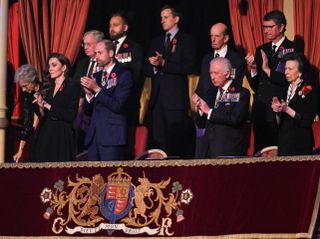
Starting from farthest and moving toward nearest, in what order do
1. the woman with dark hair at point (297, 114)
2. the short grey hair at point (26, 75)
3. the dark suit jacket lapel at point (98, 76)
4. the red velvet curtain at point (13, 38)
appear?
the red velvet curtain at point (13, 38) < the short grey hair at point (26, 75) < the dark suit jacket lapel at point (98, 76) < the woman with dark hair at point (297, 114)

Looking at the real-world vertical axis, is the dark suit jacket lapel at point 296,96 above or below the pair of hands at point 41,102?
above

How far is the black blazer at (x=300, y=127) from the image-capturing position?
1300 centimetres

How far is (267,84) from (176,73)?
104cm

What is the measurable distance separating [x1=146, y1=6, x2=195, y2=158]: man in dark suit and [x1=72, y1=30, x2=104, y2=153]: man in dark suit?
24.7 inches

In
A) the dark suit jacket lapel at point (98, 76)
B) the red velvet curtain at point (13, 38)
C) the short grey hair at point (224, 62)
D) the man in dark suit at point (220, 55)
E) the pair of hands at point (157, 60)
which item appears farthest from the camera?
the red velvet curtain at point (13, 38)

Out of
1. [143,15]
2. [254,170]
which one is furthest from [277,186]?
[143,15]

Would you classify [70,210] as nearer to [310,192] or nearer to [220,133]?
[220,133]

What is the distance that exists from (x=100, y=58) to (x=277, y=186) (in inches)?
101

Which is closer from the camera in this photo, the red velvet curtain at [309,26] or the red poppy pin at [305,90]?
the red poppy pin at [305,90]

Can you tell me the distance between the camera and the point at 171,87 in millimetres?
14336

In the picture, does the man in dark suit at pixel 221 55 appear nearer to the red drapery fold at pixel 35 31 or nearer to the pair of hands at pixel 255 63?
the pair of hands at pixel 255 63

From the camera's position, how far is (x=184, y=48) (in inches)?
563

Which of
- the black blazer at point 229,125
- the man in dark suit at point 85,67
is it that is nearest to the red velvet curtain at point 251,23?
the man in dark suit at point 85,67

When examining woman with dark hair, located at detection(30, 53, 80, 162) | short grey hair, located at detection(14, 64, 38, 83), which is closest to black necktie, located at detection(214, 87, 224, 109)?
woman with dark hair, located at detection(30, 53, 80, 162)
